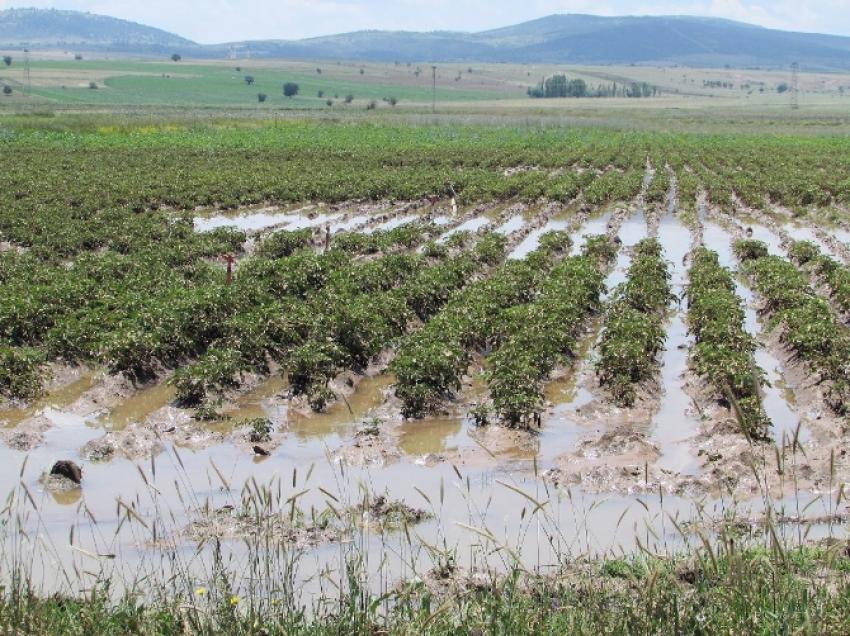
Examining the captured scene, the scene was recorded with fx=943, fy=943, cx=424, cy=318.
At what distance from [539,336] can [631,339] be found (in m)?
1.38

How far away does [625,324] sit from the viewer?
14.6 meters

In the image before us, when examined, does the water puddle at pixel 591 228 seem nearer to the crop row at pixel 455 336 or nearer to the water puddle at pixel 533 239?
the water puddle at pixel 533 239

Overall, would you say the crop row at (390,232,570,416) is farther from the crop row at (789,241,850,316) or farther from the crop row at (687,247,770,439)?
the crop row at (789,241,850,316)

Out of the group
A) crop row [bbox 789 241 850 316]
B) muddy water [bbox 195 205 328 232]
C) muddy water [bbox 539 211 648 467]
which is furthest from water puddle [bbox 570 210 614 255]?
muddy water [bbox 195 205 328 232]

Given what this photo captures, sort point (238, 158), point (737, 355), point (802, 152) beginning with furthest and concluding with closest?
point (802, 152) → point (238, 158) → point (737, 355)

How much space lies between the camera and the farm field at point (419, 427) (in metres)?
5.57

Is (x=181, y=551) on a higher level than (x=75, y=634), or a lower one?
lower

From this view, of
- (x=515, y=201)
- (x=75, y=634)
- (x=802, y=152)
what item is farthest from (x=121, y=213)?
(x=802, y=152)

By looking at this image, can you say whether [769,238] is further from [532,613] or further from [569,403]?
[532,613]

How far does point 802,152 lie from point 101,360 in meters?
48.7

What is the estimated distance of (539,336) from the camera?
14.1 metres

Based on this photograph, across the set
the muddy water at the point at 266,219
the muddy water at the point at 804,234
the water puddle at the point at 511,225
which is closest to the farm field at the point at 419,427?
the muddy water at the point at 804,234

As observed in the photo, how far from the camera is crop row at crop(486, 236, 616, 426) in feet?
39.2

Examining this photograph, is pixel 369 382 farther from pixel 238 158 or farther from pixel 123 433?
pixel 238 158
